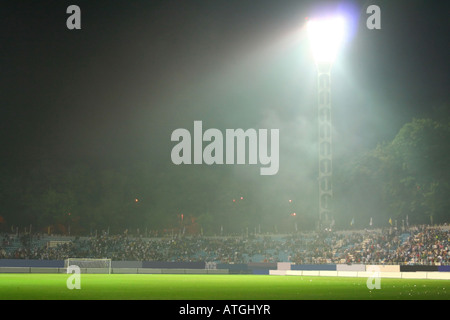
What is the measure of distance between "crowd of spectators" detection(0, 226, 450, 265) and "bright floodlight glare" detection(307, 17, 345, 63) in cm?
2185

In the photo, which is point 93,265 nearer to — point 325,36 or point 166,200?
point 325,36

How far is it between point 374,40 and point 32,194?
2348 inches

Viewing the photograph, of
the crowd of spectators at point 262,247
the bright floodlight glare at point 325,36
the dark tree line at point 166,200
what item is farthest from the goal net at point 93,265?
the bright floodlight glare at point 325,36

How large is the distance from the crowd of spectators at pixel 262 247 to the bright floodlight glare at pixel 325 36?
21855 millimetres

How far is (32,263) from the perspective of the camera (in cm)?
6512

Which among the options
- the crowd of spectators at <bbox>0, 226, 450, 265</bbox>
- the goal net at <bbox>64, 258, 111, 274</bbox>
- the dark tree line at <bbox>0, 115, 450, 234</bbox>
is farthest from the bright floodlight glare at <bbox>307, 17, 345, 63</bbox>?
the goal net at <bbox>64, 258, 111, 274</bbox>

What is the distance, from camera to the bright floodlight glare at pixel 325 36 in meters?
67.6

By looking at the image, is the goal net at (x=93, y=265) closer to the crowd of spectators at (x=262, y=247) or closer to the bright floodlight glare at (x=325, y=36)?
the crowd of spectators at (x=262, y=247)

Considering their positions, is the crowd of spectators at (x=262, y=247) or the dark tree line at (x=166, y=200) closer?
the crowd of spectators at (x=262, y=247)

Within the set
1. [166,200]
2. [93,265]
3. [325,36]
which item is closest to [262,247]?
[93,265]

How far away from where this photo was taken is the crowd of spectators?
61.6 m

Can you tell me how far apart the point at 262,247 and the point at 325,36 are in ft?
95.7

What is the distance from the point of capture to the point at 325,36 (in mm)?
67625
